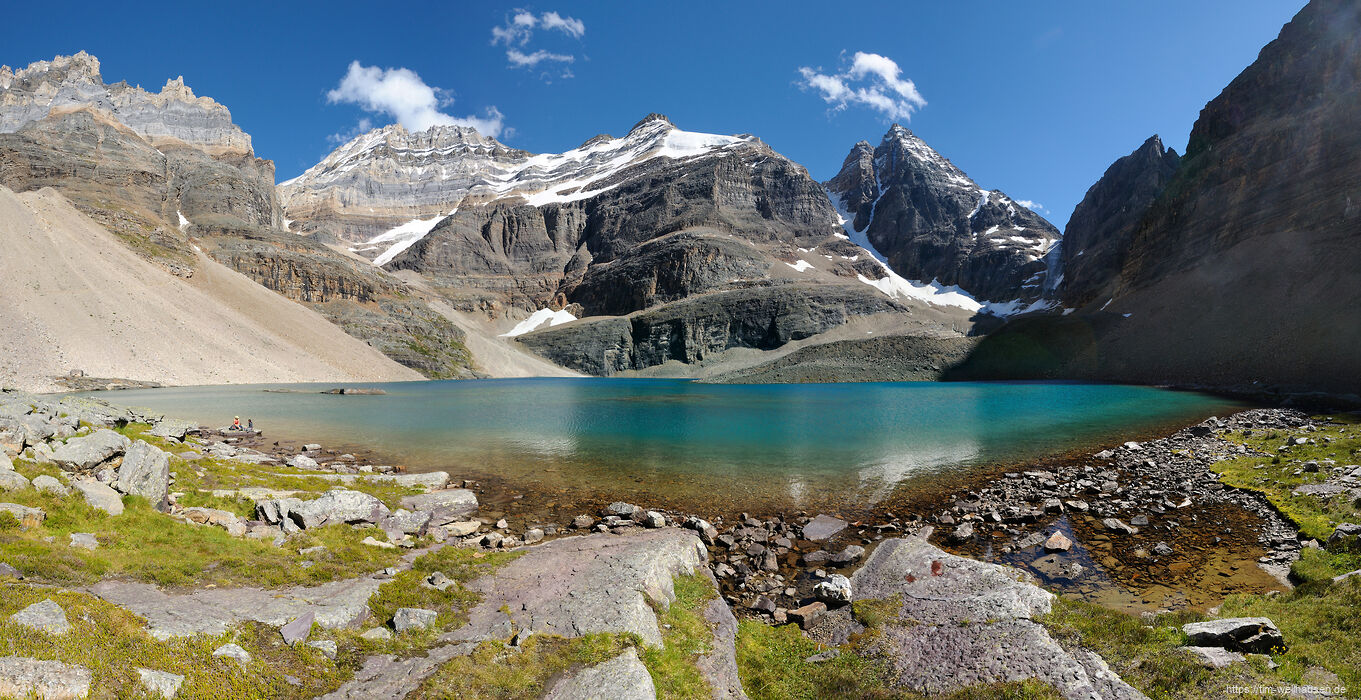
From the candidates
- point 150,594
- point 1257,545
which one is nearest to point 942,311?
point 1257,545

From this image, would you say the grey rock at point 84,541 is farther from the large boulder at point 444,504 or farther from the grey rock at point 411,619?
the large boulder at point 444,504

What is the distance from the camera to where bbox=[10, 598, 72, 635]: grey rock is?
4.82 metres

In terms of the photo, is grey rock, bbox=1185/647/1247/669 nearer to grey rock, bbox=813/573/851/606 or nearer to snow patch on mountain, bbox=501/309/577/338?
grey rock, bbox=813/573/851/606

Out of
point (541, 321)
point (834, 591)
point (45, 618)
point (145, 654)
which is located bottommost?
point (834, 591)

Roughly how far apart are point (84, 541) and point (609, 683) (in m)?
8.20

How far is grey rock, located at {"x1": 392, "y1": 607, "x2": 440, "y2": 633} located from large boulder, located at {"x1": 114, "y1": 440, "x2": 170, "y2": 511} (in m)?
7.09

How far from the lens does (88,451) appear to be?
1060 cm

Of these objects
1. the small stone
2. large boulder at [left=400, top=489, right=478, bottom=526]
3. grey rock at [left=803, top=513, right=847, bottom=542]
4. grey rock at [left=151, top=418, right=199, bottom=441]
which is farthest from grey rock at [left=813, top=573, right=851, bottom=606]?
grey rock at [left=151, top=418, right=199, bottom=441]

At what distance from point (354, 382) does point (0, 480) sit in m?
106

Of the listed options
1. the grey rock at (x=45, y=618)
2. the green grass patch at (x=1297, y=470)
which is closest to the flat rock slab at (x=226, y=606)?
the grey rock at (x=45, y=618)

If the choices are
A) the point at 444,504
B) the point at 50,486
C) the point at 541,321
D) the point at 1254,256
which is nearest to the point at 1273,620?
the point at 444,504

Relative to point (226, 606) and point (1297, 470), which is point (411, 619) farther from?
point (1297, 470)

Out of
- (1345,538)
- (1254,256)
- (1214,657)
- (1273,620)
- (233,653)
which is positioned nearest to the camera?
(233,653)

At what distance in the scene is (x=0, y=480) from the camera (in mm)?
8195
